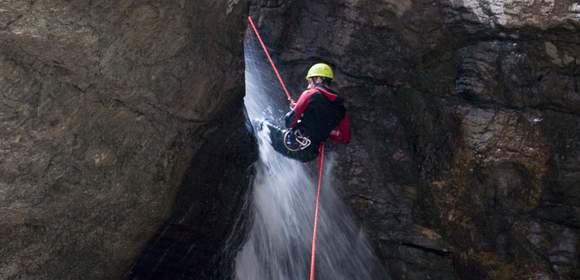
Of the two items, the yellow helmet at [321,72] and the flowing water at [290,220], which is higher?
the yellow helmet at [321,72]

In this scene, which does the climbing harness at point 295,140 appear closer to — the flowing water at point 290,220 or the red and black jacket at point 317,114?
the red and black jacket at point 317,114

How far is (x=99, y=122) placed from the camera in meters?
3.73

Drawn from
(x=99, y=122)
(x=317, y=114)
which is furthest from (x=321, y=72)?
(x=99, y=122)

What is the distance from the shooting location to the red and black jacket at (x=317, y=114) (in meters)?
5.65

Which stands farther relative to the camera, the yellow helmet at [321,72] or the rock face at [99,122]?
the yellow helmet at [321,72]

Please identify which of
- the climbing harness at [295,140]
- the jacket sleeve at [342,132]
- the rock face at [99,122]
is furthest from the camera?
the jacket sleeve at [342,132]

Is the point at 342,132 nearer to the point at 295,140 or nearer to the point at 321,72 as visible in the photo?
the point at 295,140

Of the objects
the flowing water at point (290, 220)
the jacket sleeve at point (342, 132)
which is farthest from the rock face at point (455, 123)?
the jacket sleeve at point (342, 132)

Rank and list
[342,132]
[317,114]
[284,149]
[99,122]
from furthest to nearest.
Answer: [342,132] → [284,149] → [317,114] → [99,122]

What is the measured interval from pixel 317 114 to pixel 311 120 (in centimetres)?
11

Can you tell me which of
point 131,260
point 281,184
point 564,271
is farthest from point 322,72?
point 564,271

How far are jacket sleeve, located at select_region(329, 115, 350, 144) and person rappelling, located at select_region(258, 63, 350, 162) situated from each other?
0.16 ft

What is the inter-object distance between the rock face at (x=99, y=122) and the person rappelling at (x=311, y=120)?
51.6 inches

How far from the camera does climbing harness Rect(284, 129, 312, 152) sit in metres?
5.84
